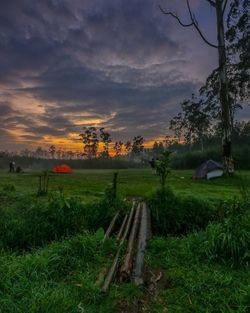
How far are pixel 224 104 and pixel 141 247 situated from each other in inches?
608

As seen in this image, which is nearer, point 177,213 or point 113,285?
point 113,285

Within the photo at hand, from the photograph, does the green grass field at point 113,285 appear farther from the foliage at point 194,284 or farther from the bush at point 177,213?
the bush at point 177,213

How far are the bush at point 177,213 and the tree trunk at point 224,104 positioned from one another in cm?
950

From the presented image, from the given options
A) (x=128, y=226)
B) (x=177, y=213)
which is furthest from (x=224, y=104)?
(x=128, y=226)

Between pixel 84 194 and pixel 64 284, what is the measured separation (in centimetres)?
885

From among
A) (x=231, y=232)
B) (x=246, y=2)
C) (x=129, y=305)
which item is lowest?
(x=129, y=305)

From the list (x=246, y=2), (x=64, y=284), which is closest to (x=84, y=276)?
(x=64, y=284)

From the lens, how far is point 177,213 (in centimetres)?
995

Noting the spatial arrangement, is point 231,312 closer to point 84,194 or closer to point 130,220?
point 130,220

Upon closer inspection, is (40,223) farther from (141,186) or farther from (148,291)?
(141,186)

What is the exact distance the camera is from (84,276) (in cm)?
486

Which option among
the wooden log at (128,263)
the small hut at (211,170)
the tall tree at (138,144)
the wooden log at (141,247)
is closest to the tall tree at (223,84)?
the small hut at (211,170)

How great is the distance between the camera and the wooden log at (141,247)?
4.83m

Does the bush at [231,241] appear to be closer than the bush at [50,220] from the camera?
Yes
